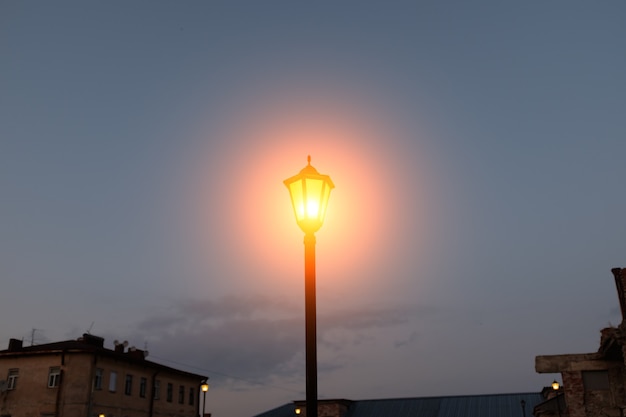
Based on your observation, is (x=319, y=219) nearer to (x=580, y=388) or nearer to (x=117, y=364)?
(x=580, y=388)

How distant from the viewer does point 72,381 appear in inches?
1532


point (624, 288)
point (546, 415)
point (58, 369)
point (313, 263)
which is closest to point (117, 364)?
point (58, 369)

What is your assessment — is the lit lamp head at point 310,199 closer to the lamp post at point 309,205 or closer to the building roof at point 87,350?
the lamp post at point 309,205

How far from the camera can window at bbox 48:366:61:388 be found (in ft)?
128

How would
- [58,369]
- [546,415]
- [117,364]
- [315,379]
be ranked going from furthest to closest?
[117,364]
[58,369]
[546,415]
[315,379]

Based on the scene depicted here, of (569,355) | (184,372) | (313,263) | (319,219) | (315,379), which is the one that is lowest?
(315,379)

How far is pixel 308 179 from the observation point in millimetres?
7516

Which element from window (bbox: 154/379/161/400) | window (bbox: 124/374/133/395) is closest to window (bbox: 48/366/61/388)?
window (bbox: 124/374/133/395)

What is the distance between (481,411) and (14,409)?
36591 mm

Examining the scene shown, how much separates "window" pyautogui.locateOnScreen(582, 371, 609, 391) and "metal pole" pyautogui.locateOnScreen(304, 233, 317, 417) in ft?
78.0

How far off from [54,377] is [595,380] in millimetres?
32161

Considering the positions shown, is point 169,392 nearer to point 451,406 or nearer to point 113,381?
point 113,381

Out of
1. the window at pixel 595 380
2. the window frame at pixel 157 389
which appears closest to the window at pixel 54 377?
the window frame at pixel 157 389

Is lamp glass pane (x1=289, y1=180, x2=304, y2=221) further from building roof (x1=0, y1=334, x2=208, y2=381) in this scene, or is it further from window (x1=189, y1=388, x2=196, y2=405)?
window (x1=189, y1=388, x2=196, y2=405)
